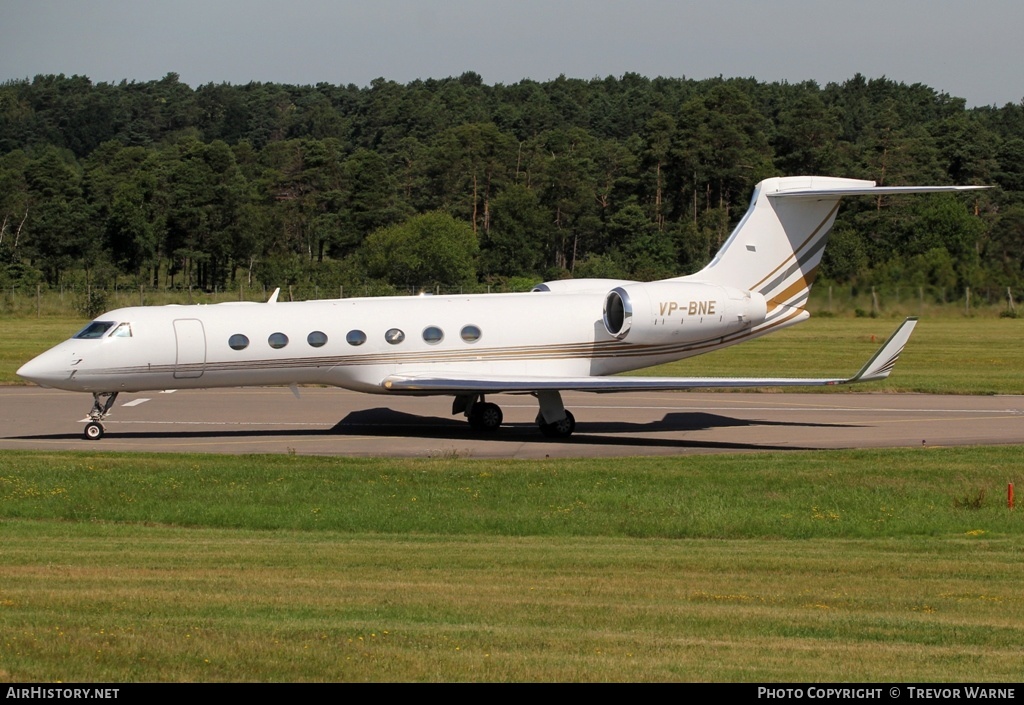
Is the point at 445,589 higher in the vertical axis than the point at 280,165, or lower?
lower

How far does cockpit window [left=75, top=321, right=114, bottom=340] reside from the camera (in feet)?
71.2

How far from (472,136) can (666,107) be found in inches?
2426

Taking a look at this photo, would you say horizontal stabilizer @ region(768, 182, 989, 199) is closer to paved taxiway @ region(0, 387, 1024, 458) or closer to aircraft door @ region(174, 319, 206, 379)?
paved taxiway @ region(0, 387, 1024, 458)

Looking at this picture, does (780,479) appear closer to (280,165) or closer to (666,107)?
(280,165)

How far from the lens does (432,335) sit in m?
23.0

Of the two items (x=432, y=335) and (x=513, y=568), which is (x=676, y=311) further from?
(x=513, y=568)

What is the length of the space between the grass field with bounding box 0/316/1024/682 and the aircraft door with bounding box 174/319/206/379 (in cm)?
246

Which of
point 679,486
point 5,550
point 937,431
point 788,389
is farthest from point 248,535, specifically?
point 788,389

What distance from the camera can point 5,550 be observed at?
12719mm

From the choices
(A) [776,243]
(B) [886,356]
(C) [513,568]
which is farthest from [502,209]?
(C) [513,568]

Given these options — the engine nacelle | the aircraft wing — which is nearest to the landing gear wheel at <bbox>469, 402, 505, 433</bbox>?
the aircraft wing

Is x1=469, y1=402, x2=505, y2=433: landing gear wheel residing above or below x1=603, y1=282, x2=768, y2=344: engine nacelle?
below

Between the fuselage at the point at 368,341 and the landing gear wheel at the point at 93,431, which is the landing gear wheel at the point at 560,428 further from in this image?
the landing gear wheel at the point at 93,431

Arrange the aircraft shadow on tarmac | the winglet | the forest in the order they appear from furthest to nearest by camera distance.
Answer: the forest
the aircraft shadow on tarmac
the winglet
